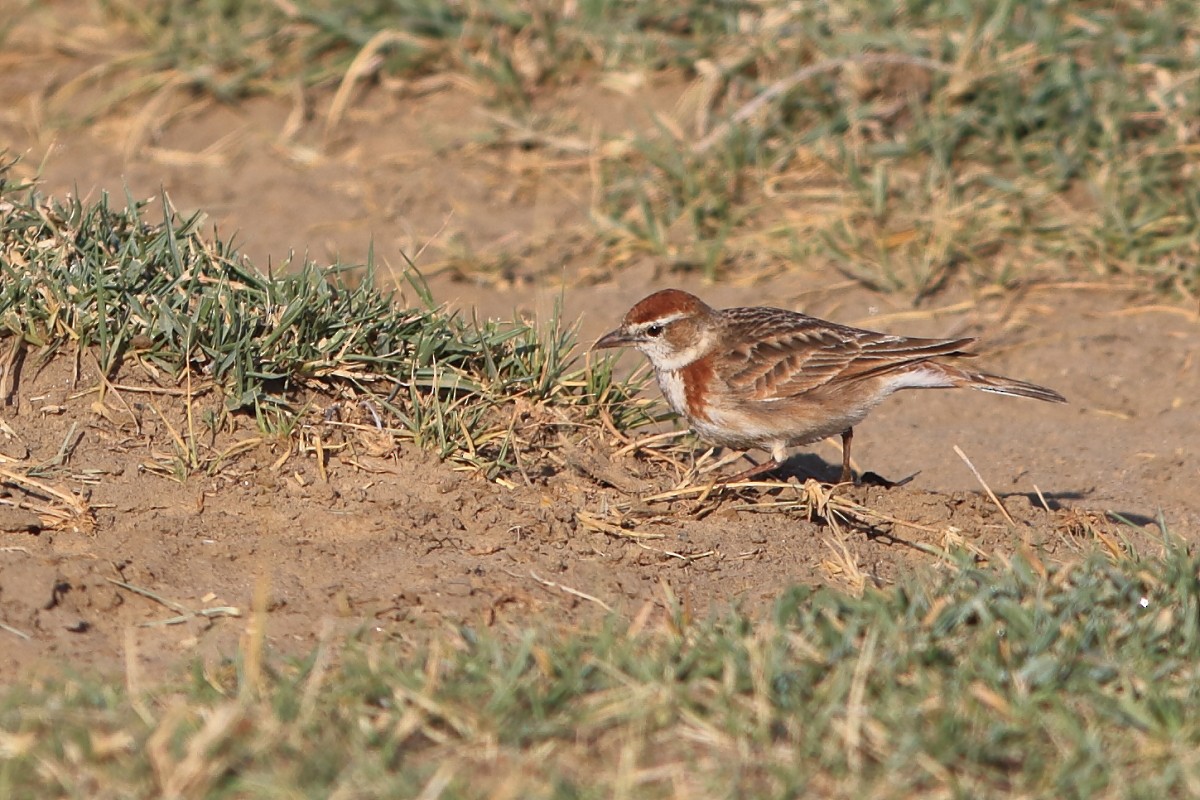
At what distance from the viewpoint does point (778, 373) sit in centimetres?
654

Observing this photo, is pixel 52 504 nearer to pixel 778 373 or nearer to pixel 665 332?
pixel 665 332

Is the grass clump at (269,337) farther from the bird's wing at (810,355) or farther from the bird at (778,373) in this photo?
the bird's wing at (810,355)

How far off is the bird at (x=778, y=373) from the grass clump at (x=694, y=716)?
1850mm

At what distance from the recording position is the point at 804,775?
3.85 meters

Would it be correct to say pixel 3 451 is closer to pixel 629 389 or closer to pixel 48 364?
pixel 48 364

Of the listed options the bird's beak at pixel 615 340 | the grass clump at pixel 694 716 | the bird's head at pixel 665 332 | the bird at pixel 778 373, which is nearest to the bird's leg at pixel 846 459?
the bird at pixel 778 373

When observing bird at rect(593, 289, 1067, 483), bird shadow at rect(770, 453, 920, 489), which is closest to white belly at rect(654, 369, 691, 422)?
bird at rect(593, 289, 1067, 483)

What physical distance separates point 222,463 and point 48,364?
2.51ft

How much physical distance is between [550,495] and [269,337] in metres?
1.19

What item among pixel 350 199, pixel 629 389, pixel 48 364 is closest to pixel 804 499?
pixel 629 389

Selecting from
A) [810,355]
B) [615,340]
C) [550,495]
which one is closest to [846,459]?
[810,355]

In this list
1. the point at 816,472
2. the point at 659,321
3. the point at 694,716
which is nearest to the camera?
the point at 694,716

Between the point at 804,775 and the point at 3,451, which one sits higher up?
the point at 3,451

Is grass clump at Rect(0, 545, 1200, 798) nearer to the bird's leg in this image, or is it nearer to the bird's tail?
the bird's tail
